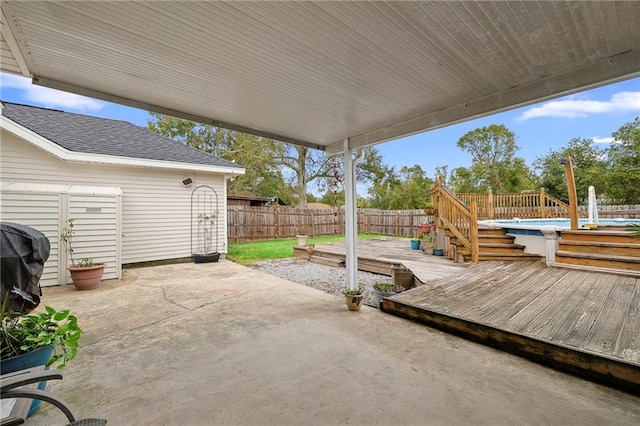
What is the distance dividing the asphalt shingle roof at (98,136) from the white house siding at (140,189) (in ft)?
1.24

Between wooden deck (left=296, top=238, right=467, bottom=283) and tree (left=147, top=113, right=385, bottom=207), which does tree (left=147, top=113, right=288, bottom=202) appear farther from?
wooden deck (left=296, top=238, right=467, bottom=283)

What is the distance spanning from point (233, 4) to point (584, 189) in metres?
18.4

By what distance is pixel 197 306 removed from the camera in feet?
12.6

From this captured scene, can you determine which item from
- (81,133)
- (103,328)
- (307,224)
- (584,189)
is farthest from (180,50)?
(584,189)

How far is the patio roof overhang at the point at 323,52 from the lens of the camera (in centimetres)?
160

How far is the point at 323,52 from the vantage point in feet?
6.56

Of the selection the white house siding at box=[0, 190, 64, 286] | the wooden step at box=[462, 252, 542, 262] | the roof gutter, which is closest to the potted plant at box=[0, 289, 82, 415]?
the white house siding at box=[0, 190, 64, 286]

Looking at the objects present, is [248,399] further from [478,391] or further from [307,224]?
[307,224]

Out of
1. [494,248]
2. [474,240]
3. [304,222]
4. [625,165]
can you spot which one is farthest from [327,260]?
[625,165]

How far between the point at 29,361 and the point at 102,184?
5781 mm

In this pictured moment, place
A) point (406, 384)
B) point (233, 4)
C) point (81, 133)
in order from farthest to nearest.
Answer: point (81, 133) → point (406, 384) → point (233, 4)

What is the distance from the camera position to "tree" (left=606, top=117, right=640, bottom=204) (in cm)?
1148

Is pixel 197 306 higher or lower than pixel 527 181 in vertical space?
lower

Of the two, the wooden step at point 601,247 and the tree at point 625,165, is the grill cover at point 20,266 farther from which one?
the tree at point 625,165
